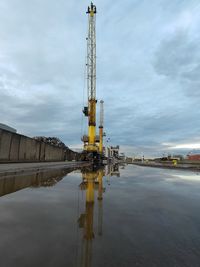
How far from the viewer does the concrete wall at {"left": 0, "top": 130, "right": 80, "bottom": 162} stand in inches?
966

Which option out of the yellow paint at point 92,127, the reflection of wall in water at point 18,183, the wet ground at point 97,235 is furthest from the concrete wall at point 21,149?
the yellow paint at point 92,127

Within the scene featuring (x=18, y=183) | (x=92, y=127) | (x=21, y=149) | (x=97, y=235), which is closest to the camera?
(x=97, y=235)

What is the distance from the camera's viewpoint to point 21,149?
2938 centimetres

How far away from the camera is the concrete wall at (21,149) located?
24.5 m

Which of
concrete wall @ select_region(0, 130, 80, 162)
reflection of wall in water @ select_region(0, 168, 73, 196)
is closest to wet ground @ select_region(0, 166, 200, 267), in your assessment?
reflection of wall in water @ select_region(0, 168, 73, 196)

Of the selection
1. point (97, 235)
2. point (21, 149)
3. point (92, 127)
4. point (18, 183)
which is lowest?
point (97, 235)

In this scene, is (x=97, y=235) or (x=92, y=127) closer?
(x=97, y=235)

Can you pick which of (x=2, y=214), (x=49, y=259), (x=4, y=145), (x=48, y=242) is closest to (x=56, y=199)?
(x=2, y=214)

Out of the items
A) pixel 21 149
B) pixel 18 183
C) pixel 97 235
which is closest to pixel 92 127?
pixel 21 149

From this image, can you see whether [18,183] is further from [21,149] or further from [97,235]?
[21,149]

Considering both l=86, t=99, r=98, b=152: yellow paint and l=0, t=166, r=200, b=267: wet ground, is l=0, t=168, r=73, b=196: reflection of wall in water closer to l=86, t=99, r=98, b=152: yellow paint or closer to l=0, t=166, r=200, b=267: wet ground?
l=0, t=166, r=200, b=267: wet ground

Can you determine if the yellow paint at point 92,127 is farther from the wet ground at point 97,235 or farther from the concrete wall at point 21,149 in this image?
the wet ground at point 97,235

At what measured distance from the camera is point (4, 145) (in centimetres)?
2439

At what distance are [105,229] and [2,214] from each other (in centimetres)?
278
